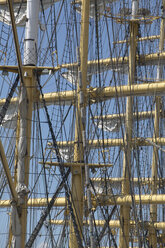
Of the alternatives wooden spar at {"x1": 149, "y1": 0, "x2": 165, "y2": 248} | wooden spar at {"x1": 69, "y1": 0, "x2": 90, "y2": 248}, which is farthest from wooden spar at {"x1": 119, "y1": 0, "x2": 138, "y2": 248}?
wooden spar at {"x1": 69, "y1": 0, "x2": 90, "y2": 248}

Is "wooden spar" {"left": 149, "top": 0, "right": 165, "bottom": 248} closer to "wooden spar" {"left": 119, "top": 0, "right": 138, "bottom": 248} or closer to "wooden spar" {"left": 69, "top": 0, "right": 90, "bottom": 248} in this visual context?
"wooden spar" {"left": 119, "top": 0, "right": 138, "bottom": 248}

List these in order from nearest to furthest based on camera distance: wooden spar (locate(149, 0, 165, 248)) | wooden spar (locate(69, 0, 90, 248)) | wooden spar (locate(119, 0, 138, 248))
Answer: wooden spar (locate(69, 0, 90, 248)) → wooden spar (locate(119, 0, 138, 248)) → wooden spar (locate(149, 0, 165, 248))

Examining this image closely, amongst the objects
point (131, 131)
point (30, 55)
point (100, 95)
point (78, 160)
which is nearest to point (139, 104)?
point (131, 131)

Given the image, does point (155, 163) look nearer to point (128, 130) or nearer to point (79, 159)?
point (128, 130)

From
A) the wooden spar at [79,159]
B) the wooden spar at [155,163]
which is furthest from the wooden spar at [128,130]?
the wooden spar at [79,159]

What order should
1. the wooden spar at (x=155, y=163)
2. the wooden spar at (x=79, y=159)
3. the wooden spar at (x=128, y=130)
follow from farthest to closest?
the wooden spar at (x=155, y=163) < the wooden spar at (x=128, y=130) < the wooden spar at (x=79, y=159)

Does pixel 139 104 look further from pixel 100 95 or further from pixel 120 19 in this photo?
pixel 100 95

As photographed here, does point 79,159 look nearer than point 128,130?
Yes

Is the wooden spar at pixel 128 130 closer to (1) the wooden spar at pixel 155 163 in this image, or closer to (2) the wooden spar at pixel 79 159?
(1) the wooden spar at pixel 155 163

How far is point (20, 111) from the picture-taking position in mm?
13328

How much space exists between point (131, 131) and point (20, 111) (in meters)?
12.6

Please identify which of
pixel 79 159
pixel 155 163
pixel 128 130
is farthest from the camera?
pixel 155 163

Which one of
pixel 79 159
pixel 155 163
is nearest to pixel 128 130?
pixel 79 159

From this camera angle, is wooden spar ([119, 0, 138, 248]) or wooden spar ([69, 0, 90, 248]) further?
wooden spar ([119, 0, 138, 248])
